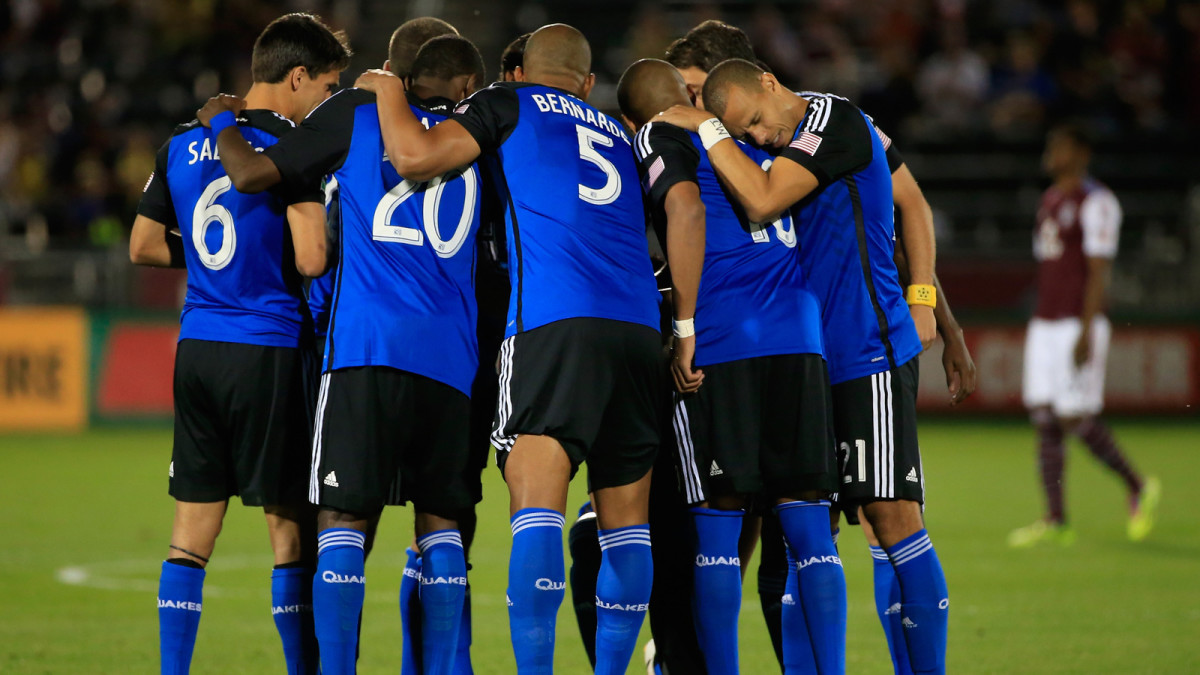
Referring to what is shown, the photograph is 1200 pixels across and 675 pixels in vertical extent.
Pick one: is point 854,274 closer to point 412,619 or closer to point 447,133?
point 447,133

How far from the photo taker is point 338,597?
4.66 m

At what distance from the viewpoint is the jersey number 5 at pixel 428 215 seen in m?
4.80

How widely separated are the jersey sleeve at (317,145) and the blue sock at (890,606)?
100 inches

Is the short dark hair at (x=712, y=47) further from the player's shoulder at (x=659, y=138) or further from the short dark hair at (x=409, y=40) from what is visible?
the short dark hair at (x=409, y=40)

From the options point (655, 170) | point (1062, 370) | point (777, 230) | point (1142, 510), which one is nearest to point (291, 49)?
point (655, 170)

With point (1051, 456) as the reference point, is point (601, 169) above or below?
above

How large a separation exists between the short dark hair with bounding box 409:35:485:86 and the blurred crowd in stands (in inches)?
584

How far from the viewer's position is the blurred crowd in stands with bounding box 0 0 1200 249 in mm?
20328

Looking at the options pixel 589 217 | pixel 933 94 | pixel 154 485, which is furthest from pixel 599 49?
pixel 589 217

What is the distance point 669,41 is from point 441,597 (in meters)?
16.9

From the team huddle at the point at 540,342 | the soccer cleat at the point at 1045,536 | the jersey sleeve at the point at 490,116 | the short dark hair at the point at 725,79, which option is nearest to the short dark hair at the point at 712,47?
the team huddle at the point at 540,342

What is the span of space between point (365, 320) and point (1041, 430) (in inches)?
280

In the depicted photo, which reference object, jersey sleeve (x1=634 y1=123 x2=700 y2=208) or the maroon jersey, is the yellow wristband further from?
the maroon jersey

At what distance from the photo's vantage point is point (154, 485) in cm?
1293
